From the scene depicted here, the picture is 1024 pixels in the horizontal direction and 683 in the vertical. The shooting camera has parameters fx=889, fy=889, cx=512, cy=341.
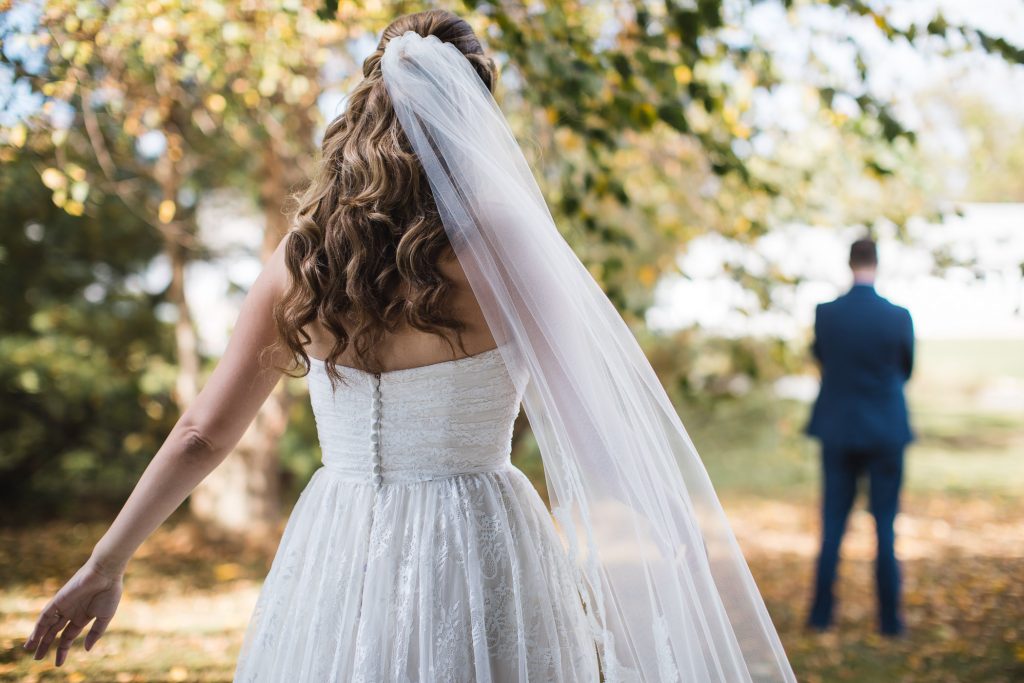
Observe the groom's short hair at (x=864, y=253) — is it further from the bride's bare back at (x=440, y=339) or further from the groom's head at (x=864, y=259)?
the bride's bare back at (x=440, y=339)

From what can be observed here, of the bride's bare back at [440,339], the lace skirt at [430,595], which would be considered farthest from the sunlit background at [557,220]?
the lace skirt at [430,595]

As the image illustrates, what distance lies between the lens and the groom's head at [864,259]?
4570mm

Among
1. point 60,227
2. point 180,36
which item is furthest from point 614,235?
point 60,227

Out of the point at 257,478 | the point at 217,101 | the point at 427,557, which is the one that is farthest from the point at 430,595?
the point at 257,478

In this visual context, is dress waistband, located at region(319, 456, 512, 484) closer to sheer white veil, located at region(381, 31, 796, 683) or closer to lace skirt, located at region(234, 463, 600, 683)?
lace skirt, located at region(234, 463, 600, 683)

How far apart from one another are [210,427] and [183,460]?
0.08 metres

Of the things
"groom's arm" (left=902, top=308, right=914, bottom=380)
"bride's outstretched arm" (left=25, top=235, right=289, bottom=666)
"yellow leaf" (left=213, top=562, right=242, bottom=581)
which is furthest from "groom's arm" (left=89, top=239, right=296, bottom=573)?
"yellow leaf" (left=213, top=562, right=242, bottom=581)

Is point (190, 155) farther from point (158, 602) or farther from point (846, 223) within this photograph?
point (846, 223)

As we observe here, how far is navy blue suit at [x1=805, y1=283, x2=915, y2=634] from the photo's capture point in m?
4.61

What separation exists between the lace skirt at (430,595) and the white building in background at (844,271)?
99.2 inches

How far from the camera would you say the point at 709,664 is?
5.52 ft

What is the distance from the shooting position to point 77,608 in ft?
5.59

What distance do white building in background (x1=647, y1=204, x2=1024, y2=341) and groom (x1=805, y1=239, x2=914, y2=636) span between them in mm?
262

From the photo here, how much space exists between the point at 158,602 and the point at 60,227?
3087 mm
